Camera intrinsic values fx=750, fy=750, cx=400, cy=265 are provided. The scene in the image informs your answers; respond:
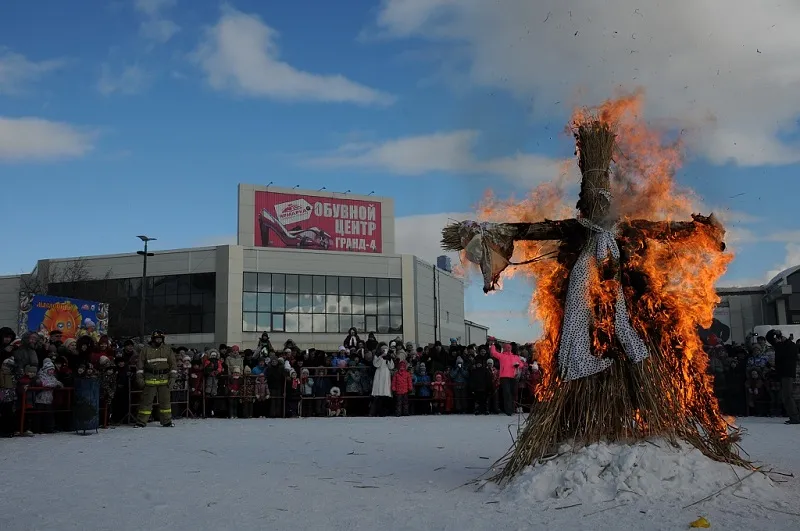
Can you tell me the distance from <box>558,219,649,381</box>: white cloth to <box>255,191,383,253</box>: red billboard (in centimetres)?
4812

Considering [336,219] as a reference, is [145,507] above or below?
below

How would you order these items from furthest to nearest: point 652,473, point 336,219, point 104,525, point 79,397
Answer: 1. point 336,219
2. point 79,397
3. point 652,473
4. point 104,525

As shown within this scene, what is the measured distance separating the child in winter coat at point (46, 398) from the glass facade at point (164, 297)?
122 feet

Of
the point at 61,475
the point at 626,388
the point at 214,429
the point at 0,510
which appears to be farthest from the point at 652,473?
the point at 214,429

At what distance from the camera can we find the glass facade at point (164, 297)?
51156 mm

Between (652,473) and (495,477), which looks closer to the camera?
(652,473)

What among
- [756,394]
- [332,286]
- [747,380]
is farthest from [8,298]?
[756,394]

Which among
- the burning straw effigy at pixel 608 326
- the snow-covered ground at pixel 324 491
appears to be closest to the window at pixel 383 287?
the snow-covered ground at pixel 324 491

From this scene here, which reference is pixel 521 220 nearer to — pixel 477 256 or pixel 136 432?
pixel 477 256

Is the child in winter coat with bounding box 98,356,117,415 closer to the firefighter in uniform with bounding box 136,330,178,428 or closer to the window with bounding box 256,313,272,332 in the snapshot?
the firefighter in uniform with bounding box 136,330,178,428

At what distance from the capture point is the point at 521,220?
7715 mm

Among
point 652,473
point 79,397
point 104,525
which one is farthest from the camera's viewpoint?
point 79,397

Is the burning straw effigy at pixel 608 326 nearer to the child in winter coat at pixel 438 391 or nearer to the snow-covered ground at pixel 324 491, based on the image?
the snow-covered ground at pixel 324 491

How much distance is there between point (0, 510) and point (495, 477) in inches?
164
